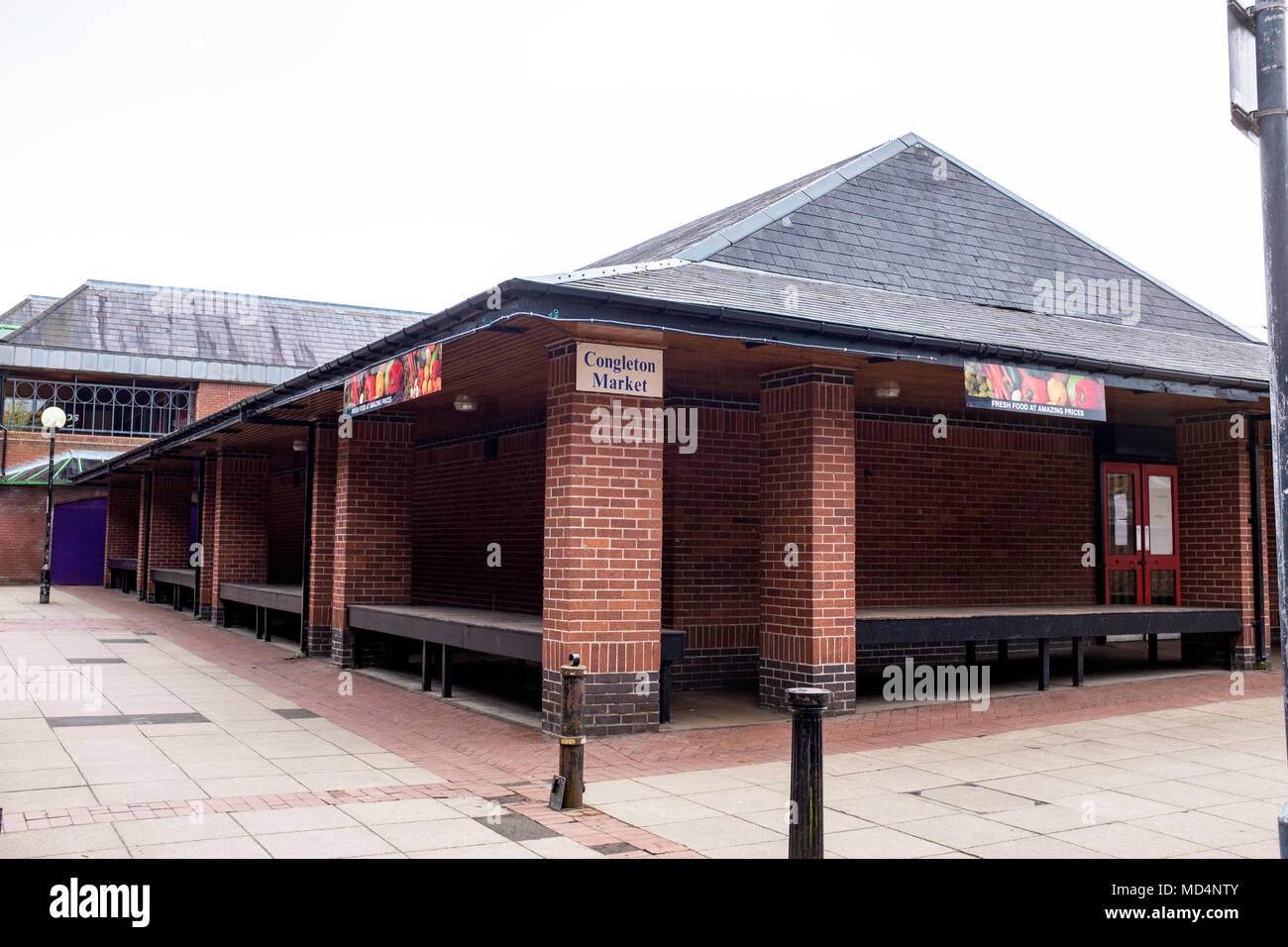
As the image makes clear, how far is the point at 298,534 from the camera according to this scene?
70.3ft

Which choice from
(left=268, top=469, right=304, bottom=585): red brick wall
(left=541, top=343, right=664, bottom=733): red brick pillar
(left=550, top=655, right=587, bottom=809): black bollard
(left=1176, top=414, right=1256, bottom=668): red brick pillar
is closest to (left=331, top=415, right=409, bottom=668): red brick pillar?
(left=541, top=343, right=664, bottom=733): red brick pillar

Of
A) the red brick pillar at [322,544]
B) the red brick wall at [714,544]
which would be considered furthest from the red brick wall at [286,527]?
the red brick wall at [714,544]

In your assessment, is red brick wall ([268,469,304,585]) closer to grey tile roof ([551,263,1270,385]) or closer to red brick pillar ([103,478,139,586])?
red brick pillar ([103,478,139,586])

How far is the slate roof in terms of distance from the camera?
38250mm

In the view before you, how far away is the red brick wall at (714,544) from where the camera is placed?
11195 mm

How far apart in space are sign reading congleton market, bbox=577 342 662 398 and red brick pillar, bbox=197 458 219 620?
514 inches

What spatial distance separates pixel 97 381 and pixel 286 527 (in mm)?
15797

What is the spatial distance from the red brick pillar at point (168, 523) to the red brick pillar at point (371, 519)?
1434 centimetres

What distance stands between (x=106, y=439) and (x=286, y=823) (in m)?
32.3

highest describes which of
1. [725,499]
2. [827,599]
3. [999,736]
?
[725,499]

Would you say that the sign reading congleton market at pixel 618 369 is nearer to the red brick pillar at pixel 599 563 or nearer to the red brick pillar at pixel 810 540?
the red brick pillar at pixel 599 563

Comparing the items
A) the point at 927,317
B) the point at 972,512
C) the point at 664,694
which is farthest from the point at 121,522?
the point at 927,317
